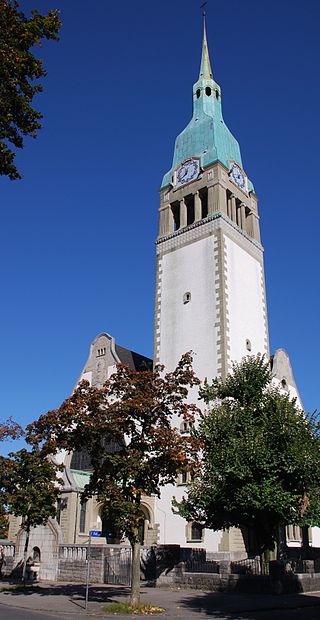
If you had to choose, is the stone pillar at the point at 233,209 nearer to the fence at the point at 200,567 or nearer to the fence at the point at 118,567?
the fence at the point at 200,567

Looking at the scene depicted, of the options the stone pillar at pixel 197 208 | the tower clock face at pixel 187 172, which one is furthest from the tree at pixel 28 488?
the tower clock face at pixel 187 172

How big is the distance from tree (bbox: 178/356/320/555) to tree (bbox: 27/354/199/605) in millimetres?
3095

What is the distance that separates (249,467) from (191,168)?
Result: 2750cm

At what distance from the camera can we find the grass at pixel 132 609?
17.2 m

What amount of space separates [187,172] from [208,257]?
9.21 metres

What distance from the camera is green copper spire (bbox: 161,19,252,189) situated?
4322 centimetres

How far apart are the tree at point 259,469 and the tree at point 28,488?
268 inches

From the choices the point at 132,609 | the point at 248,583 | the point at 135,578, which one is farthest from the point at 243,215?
the point at 132,609

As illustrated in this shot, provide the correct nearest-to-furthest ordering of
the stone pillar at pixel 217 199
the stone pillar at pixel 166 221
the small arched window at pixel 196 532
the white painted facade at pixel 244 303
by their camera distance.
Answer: the small arched window at pixel 196 532 → the white painted facade at pixel 244 303 → the stone pillar at pixel 217 199 → the stone pillar at pixel 166 221

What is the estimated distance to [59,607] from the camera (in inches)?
728

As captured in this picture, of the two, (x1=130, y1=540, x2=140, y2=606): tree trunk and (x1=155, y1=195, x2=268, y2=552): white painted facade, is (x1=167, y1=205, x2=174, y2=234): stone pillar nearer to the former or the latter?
(x1=155, y1=195, x2=268, y2=552): white painted facade

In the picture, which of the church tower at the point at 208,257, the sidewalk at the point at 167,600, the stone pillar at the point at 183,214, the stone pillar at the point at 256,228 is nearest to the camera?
the sidewalk at the point at 167,600

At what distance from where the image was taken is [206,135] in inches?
1766

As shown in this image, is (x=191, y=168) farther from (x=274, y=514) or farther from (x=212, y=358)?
(x=274, y=514)
